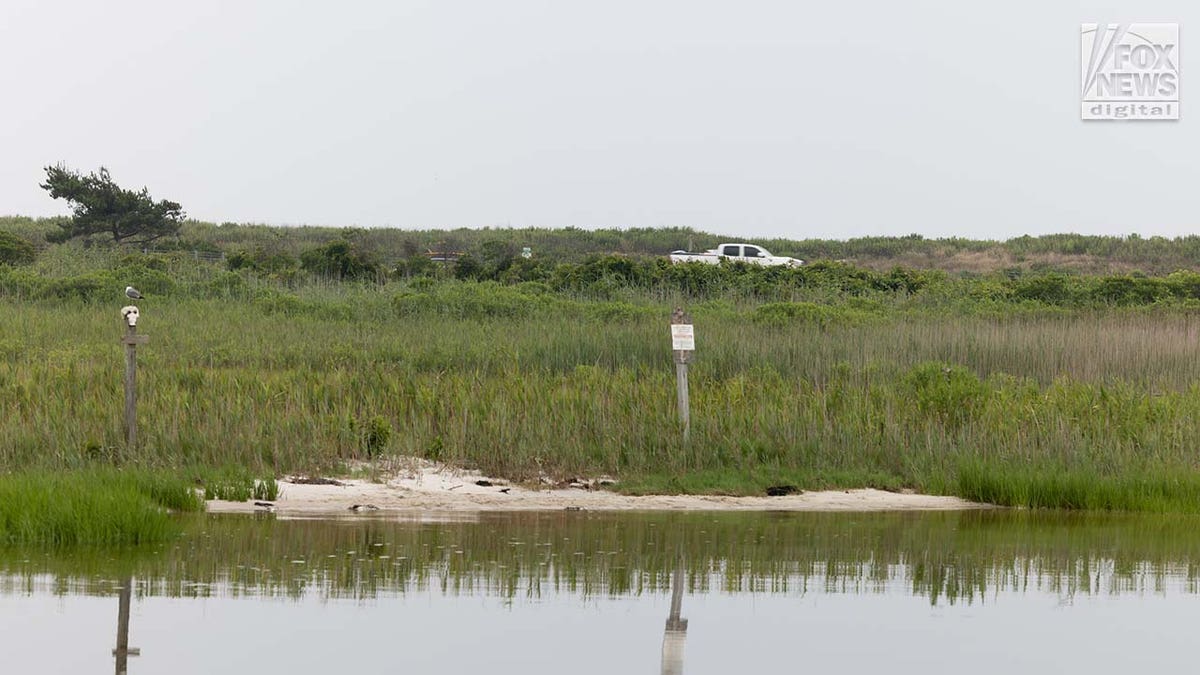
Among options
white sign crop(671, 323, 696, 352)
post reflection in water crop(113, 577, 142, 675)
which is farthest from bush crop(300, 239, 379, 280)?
post reflection in water crop(113, 577, 142, 675)

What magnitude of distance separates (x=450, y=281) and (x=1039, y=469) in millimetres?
26503

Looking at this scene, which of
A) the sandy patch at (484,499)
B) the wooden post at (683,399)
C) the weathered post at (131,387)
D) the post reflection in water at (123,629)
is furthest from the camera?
the wooden post at (683,399)

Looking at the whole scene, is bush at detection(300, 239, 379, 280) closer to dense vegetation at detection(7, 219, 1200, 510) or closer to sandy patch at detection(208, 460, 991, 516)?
dense vegetation at detection(7, 219, 1200, 510)

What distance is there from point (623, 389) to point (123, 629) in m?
11.9

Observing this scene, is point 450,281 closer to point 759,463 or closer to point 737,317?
point 737,317

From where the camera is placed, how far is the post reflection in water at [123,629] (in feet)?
26.7

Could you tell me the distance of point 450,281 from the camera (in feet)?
Result: 140

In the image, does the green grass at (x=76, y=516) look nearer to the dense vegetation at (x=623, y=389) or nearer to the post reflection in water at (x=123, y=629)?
the post reflection in water at (x=123, y=629)

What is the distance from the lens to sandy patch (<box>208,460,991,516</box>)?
Answer: 1647 cm

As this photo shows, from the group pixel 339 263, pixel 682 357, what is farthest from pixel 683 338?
pixel 339 263

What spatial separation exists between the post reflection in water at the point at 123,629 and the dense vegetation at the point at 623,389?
6895mm

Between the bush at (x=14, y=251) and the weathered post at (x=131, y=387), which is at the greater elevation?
the bush at (x=14, y=251)

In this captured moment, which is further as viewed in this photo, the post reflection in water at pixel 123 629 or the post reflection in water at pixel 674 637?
the post reflection in water at pixel 674 637

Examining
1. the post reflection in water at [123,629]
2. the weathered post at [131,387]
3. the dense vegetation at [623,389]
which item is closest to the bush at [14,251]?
the dense vegetation at [623,389]
